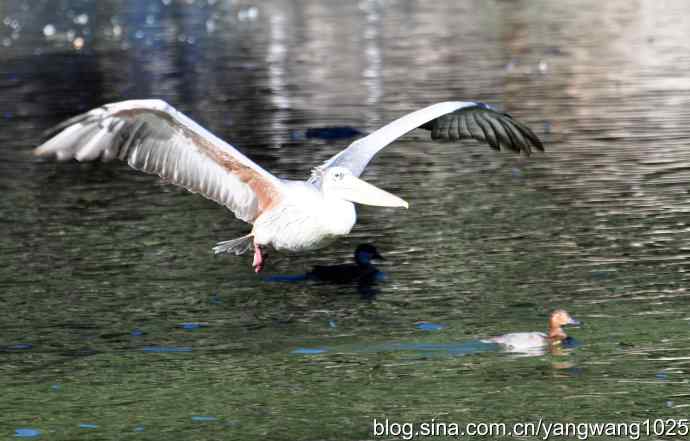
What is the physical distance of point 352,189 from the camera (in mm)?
11250

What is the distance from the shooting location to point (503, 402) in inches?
396

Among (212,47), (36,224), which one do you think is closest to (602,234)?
(36,224)

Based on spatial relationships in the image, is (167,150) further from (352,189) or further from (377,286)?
(377,286)

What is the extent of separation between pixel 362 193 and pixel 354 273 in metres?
2.89

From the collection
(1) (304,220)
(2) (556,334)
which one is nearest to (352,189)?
(1) (304,220)

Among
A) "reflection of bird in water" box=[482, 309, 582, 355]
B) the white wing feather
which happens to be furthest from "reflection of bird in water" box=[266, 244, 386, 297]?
"reflection of bird in water" box=[482, 309, 582, 355]

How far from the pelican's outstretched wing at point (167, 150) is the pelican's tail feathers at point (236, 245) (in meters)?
0.20

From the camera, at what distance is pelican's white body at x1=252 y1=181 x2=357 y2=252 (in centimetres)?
1138

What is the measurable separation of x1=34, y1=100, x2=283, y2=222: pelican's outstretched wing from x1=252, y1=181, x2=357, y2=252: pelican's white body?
0.16 metres

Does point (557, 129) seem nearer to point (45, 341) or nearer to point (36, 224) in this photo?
point (36, 224)

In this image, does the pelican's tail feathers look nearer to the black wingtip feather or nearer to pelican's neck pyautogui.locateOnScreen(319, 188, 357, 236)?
pelican's neck pyautogui.locateOnScreen(319, 188, 357, 236)

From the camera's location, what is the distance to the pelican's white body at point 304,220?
11383 mm

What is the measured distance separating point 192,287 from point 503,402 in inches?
175

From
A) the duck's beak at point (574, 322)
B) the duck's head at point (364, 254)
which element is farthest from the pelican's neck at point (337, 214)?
the duck's head at point (364, 254)
